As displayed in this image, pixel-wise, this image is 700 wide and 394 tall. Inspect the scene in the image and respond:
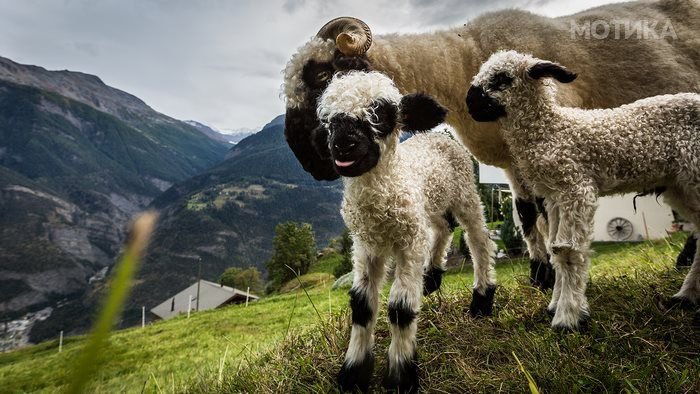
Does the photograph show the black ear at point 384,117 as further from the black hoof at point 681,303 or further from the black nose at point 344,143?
the black hoof at point 681,303

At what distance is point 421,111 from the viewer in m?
3.28

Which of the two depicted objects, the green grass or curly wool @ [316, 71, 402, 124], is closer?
curly wool @ [316, 71, 402, 124]

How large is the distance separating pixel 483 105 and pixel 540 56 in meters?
1.66

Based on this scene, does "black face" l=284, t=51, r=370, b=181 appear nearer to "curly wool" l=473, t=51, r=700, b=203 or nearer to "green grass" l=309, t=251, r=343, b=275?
"curly wool" l=473, t=51, r=700, b=203

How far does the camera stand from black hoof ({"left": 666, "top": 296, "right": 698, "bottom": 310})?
12.1 ft

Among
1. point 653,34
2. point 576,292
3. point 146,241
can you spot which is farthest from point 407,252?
point 653,34

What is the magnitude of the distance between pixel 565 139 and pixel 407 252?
164cm

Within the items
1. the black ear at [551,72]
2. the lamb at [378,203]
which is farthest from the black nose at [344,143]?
the black ear at [551,72]

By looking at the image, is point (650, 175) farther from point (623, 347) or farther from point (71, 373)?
point (71, 373)

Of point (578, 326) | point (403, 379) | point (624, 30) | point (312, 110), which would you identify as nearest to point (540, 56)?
point (624, 30)

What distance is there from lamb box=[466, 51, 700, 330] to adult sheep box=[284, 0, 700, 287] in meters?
1.00

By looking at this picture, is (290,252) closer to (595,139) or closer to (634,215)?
(634,215)

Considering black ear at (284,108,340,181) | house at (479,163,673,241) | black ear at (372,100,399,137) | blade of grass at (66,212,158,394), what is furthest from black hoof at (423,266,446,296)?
house at (479,163,673,241)

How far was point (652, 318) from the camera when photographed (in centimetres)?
361
